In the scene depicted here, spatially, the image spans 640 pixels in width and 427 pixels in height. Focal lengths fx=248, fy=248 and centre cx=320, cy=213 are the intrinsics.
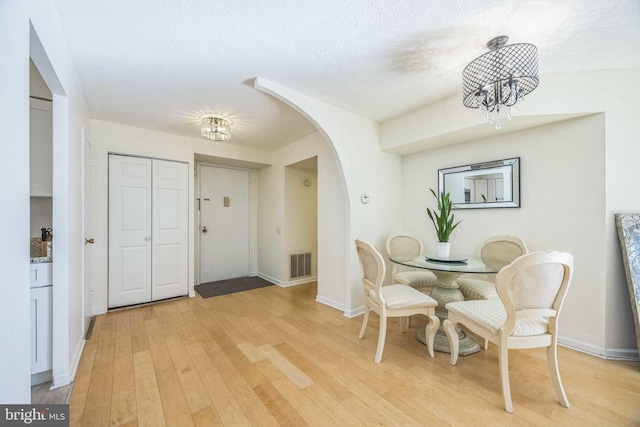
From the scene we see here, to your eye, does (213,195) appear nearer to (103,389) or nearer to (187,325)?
(187,325)

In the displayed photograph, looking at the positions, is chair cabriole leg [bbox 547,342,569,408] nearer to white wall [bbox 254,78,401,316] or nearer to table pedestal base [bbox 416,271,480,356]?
table pedestal base [bbox 416,271,480,356]

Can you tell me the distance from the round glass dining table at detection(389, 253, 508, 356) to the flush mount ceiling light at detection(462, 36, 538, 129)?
1.18m

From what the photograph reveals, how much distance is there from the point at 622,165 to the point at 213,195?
16.0 feet

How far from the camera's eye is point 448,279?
2.30 metres

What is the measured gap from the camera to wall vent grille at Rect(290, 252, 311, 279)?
13.9ft

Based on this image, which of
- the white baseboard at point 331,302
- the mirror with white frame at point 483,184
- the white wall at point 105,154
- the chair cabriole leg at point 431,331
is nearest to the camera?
the chair cabriole leg at point 431,331

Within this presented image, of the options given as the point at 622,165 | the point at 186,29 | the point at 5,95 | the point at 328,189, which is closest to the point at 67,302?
the point at 5,95

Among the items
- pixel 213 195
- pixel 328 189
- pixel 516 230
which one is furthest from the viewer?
pixel 213 195

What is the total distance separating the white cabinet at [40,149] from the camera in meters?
1.96

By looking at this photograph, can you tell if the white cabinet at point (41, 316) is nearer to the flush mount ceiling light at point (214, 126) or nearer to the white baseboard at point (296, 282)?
the flush mount ceiling light at point (214, 126)

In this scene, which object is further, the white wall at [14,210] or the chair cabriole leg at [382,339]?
the chair cabriole leg at [382,339]

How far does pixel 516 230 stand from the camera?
2.50 meters

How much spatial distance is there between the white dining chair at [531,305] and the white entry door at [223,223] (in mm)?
3981

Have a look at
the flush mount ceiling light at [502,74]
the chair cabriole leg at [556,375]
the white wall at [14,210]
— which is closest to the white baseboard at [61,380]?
the white wall at [14,210]
